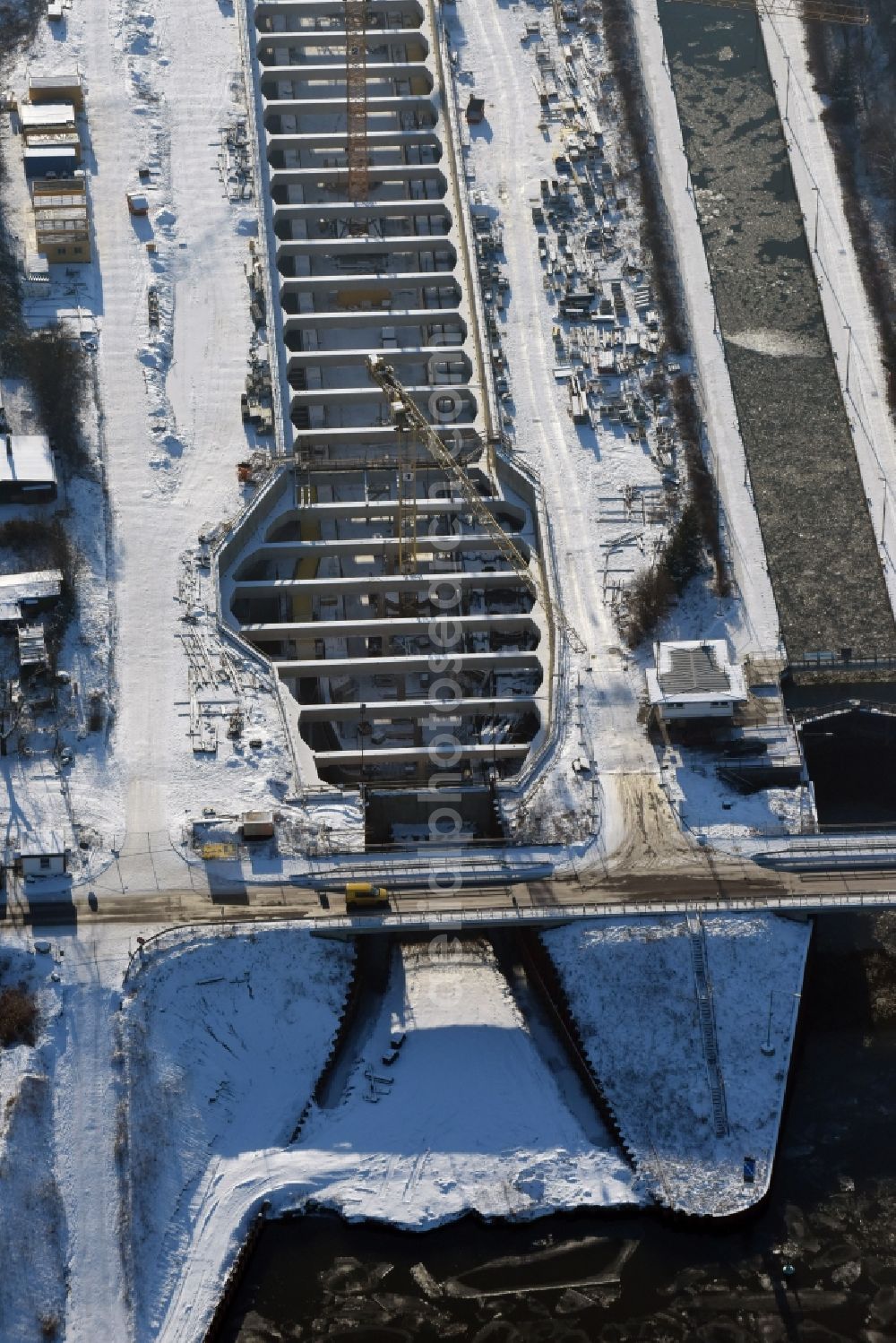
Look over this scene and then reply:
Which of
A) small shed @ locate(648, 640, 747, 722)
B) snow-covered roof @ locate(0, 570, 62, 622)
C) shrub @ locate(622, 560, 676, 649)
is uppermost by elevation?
snow-covered roof @ locate(0, 570, 62, 622)

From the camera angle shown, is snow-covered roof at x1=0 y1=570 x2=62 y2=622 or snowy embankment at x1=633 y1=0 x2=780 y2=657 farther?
snowy embankment at x1=633 y1=0 x2=780 y2=657

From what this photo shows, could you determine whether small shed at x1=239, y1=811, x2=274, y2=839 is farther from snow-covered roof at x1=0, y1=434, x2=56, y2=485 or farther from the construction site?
snow-covered roof at x1=0, y1=434, x2=56, y2=485

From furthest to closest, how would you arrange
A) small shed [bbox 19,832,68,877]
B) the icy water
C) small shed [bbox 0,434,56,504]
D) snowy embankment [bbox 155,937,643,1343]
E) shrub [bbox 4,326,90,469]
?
1. shrub [bbox 4,326,90,469]
2. small shed [bbox 0,434,56,504]
3. small shed [bbox 19,832,68,877]
4. snowy embankment [bbox 155,937,643,1343]
5. the icy water

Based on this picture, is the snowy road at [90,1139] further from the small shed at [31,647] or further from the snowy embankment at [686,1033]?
the snowy embankment at [686,1033]

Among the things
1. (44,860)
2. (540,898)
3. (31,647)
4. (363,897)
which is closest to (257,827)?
(363,897)

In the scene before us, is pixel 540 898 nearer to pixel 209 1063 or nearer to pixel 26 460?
pixel 209 1063

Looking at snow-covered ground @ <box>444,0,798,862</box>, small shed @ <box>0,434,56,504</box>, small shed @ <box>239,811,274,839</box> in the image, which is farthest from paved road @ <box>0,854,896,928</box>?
small shed @ <box>0,434,56,504</box>

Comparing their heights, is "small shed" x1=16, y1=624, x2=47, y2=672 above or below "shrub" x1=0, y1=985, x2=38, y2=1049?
above

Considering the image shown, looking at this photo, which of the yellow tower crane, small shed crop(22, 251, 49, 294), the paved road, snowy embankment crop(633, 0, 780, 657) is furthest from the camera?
small shed crop(22, 251, 49, 294)
